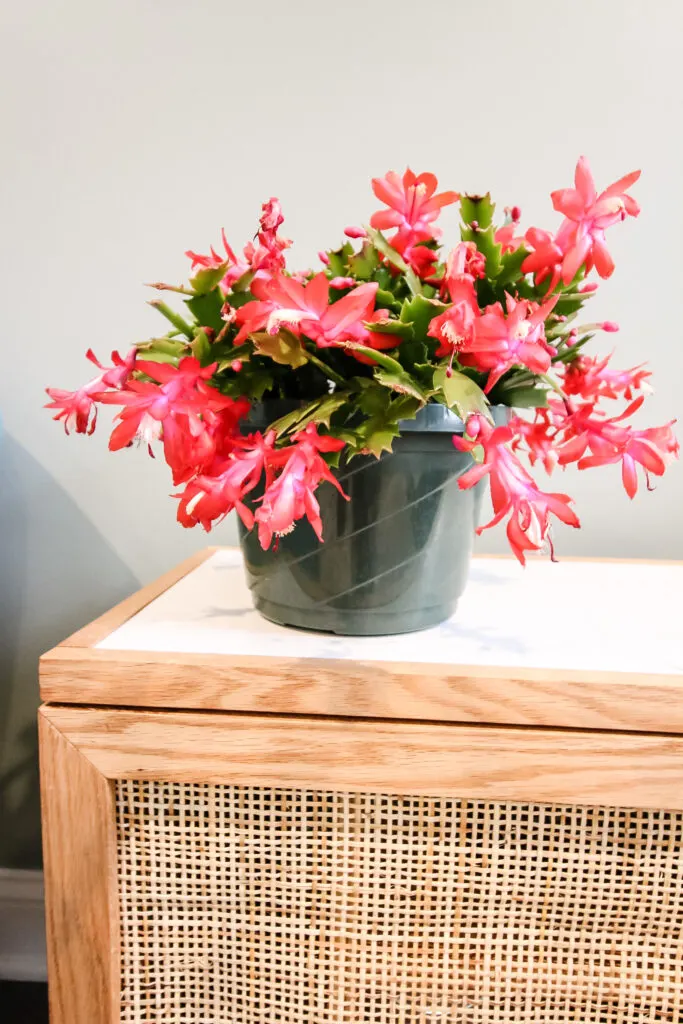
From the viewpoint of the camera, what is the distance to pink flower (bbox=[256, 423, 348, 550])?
402mm

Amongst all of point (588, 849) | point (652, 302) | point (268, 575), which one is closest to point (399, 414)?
point (268, 575)

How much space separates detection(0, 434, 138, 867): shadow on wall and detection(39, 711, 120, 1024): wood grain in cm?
53

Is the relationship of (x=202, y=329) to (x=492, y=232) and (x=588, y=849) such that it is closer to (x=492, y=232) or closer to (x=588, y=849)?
(x=492, y=232)

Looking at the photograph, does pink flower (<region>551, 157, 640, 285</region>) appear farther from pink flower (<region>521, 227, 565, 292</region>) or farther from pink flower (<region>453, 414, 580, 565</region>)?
pink flower (<region>453, 414, 580, 565</region>)

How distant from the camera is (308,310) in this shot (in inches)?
16.6

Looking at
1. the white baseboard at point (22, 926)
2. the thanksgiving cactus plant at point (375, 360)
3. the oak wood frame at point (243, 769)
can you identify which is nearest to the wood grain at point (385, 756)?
the oak wood frame at point (243, 769)

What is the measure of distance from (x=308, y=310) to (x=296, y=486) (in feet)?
0.36

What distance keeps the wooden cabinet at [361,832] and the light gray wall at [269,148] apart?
0.52m

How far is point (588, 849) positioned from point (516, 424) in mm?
310

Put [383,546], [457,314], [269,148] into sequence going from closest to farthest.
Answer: [457,314]
[383,546]
[269,148]

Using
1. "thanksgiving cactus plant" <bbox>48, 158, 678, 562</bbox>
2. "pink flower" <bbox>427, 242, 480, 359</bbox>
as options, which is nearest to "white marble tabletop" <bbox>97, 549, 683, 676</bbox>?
"thanksgiving cactus plant" <bbox>48, 158, 678, 562</bbox>

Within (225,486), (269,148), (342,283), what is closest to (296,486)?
(225,486)

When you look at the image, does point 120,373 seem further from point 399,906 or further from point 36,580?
point 36,580

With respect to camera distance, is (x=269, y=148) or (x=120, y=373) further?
(x=269, y=148)
